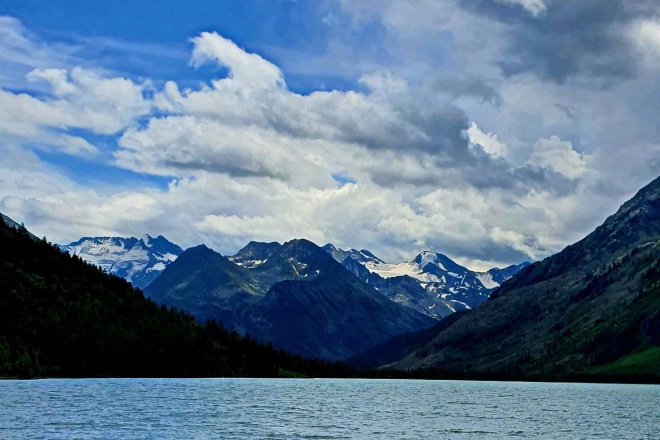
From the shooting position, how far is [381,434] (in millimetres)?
118125

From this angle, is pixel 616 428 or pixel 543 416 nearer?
pixel 616 428

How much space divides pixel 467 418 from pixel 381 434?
4402 cm

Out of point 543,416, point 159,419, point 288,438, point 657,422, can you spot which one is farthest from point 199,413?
point 657,422

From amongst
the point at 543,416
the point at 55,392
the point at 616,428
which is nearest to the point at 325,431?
the point at 616,428

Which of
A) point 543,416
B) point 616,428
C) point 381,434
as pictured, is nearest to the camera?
point 381,434

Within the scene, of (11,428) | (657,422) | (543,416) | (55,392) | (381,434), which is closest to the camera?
(11,428)

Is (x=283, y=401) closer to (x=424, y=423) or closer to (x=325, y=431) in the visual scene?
(x=424, y=423)

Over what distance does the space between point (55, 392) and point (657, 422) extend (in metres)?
136

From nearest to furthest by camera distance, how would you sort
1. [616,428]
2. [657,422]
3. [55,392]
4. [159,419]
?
[159,419]
[616,428]
[657,422]
[55,392]

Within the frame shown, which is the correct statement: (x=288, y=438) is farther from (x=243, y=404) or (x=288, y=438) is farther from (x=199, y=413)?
(x=243, y=404)

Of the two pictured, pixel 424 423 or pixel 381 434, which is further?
pixel 424 423

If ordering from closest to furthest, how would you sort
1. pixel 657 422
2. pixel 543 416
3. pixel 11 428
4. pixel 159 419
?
1. pixel 11 428
2. pixel 159 419
3. pixel 657 422
4. pixel 543 416

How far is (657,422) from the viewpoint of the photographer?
6063 inches

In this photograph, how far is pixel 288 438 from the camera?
108125 mm
